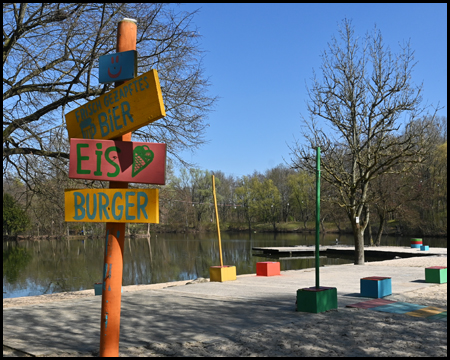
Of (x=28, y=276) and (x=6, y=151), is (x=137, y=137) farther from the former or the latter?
(x=28, y=276)

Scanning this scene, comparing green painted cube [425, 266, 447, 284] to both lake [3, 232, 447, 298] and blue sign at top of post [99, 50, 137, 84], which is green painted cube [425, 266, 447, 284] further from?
lake [3, 232, 447, 298]

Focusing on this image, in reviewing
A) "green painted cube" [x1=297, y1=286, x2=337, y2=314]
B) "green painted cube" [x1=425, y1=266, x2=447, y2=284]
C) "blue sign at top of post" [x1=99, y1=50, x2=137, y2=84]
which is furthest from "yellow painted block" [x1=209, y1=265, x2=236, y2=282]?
"blue sign at top of post" [x1=99, y1=50, x2=137, y2=84]

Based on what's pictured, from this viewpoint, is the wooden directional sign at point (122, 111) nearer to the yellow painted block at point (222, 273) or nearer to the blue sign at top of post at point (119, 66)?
the blue sign at top of post at point (119, 66)

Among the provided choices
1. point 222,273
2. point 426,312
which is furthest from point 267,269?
point 426,312

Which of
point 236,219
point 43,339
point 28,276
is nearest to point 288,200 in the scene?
point 236,219

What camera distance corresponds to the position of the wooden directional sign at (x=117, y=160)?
4625 millimetres

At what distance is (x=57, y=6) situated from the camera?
9609mm

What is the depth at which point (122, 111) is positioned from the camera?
→ 15.5 feet

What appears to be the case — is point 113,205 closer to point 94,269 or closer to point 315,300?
point 315,300

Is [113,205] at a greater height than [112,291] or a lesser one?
greater

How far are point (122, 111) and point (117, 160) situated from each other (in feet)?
1.72

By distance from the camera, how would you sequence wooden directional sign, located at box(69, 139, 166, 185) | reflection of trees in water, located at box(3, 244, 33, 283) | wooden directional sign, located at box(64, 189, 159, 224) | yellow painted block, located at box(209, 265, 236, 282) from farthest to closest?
reflection of trees in water, located at box(3, 244, 33, 283), yellow painted block, located at box(209, 265, 236, 282), wooden directional sign, located at box(69, 139, 166, 185), wooden directional sign, located at box(64, 189, 159, 224)

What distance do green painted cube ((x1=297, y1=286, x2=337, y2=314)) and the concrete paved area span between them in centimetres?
23

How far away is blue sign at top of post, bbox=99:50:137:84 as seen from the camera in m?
4.84
